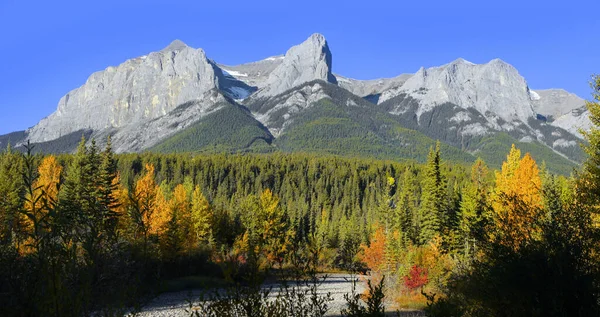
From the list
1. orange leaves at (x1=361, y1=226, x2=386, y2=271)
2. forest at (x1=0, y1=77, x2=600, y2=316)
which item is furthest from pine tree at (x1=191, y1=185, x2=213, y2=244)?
orange leaves at (x1=361, y1=226, x2=386, y2=271)

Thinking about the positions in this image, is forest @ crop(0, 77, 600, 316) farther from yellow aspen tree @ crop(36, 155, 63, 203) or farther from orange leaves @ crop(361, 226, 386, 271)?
orange leaves @ crop(361, 226, 386, 271)

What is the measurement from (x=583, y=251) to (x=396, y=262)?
25772 mm

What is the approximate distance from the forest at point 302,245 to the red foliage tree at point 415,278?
71mm

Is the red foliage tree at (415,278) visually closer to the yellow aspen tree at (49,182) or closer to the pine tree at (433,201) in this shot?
the pine tree at (433,201)

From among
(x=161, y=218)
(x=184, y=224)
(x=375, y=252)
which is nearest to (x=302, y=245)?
(x=161, y=218)

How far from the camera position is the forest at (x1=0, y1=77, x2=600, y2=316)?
152 inches

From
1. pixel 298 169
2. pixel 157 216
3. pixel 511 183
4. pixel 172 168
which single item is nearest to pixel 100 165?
pixel 157 216

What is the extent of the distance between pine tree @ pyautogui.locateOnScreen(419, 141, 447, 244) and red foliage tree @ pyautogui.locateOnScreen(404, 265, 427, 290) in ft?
36.8

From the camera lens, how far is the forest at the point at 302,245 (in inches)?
152

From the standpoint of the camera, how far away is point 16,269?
4277 mm

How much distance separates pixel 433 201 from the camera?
134 feet

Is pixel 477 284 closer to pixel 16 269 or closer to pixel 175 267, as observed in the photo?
pixel 16 269

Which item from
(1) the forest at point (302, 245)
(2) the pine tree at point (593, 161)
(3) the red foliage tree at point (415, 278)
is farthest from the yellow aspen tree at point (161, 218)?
(2) the pine tree at point (593, 161)

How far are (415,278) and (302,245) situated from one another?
1947cm
